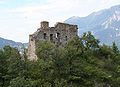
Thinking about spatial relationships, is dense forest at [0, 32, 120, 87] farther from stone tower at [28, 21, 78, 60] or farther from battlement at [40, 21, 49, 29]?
battlement at [40, 21, 49, 29]

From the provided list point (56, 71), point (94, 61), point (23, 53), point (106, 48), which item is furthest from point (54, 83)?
point (106, 48)

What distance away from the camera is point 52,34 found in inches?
2771

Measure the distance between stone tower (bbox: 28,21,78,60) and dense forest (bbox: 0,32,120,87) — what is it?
3046 mm

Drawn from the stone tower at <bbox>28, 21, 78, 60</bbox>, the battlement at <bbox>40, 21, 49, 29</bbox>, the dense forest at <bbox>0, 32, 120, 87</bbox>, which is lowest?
the dense forest at <bbox>0, 32, 120, 87</bbox>

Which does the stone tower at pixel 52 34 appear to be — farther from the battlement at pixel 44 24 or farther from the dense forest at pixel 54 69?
the dense forest at pixel 54 69

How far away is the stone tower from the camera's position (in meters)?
68.9

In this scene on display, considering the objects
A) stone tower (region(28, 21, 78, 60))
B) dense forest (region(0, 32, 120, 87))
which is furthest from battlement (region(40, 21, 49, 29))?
dense forest (region(0, 32, 120, 87))

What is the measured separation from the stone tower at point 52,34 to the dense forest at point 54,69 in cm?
305

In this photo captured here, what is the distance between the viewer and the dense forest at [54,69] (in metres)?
58.4

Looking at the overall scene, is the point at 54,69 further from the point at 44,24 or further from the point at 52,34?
the point at 44,24

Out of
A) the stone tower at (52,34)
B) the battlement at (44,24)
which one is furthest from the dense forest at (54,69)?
the battlement at (44,24)

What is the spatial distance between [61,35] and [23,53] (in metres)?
10.9

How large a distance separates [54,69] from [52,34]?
1144 cm

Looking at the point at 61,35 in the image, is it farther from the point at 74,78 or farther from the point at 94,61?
the point at 74,78
